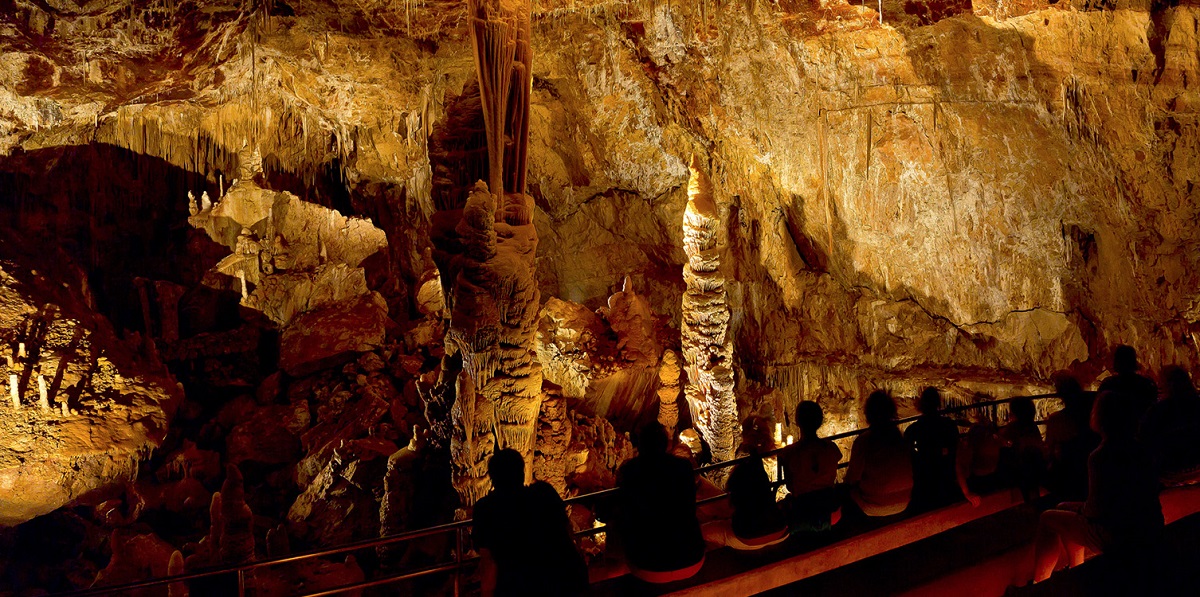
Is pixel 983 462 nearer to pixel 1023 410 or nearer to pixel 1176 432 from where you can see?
pixel 1023 410

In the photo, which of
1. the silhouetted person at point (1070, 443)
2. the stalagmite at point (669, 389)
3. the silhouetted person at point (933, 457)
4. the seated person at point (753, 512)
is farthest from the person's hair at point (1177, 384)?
the stalagmite at point (669, 389)

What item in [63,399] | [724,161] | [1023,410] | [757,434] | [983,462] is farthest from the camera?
[724,161]

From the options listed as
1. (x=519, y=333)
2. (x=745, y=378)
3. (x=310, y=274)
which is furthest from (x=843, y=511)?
(x=310, y=274)

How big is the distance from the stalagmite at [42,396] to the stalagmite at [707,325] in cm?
660

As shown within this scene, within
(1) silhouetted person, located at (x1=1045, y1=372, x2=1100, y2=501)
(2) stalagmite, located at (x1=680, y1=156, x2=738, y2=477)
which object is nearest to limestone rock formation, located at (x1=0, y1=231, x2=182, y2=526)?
(2) stalagmite, located at (x1=680, y1=156, x2=738, y2=477)

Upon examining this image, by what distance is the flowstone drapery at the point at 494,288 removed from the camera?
5797 millimetres

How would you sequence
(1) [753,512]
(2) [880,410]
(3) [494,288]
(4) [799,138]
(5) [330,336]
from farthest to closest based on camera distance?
(5) [330,336] < (4) [799,138] < (3) [494,288] < (2) [880,410] < (1) [753,512]

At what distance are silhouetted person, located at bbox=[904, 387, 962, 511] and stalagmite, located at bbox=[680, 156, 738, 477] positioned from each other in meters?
4.91

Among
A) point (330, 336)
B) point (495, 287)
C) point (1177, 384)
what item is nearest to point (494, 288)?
point (495, 287)

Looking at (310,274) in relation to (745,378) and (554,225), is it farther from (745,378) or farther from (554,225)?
(745,378)

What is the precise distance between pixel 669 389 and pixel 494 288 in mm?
3622

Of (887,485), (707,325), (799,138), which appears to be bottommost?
(707,325)

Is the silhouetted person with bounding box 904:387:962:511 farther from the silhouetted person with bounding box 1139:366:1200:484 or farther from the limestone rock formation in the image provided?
the limestone rock formation

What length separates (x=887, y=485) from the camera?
280 cm
